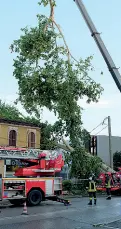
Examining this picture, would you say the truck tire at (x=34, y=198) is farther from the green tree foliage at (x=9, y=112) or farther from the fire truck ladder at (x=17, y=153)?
the green tree foliage at (x=9, y=112)

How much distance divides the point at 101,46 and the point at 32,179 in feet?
33.0

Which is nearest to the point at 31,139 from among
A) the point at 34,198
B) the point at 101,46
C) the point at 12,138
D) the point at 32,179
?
the point at 12,138

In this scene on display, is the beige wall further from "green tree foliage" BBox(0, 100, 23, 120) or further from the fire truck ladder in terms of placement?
the fire truck ladder

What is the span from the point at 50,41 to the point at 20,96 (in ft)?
10.0

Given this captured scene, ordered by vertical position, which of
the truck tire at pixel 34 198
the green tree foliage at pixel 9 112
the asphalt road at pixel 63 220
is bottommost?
the asphalt road at pixel 63 220

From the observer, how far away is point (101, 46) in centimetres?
866

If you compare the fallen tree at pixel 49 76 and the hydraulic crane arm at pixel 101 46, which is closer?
the hydraulic crane arm at pixel 101 46

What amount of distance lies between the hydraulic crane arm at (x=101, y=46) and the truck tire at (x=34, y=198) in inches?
395

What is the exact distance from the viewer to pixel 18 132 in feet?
108

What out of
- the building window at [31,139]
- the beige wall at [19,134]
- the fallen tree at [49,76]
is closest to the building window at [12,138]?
the beige wall at [19,134]

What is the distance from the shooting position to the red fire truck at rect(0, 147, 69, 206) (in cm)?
1647

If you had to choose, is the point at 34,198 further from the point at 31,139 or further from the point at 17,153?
the point at 31,139

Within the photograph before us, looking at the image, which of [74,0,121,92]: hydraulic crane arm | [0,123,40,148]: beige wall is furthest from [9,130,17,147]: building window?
[74,0,121,92]: hydraulic crane arm

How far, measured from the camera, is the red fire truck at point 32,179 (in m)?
16.5
